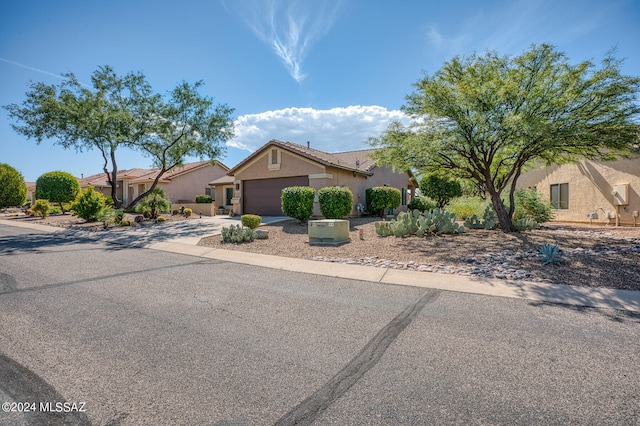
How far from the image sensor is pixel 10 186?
94.5 feet

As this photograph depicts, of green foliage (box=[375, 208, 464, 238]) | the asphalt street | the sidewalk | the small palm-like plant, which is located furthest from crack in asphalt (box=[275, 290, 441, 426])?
green foliage (box=[375, 208, 464, 238])

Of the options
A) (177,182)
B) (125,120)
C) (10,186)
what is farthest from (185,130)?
(10,186)

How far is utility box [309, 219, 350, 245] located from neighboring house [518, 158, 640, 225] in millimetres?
14064

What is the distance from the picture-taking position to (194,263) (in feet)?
27.3

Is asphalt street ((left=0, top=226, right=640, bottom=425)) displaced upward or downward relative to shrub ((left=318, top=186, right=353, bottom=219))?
downward

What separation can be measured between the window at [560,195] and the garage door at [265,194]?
15497 mm

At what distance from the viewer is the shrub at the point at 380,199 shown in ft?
63.2

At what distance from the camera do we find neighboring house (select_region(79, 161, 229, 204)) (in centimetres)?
3073

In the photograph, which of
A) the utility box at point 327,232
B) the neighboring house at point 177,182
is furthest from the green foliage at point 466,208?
the neighboring house at point 177,182

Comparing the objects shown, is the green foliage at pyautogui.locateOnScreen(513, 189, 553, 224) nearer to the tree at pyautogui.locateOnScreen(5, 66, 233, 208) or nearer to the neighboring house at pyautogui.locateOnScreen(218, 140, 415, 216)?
the neighboring house at pyautogui.locateOnScreen(218, 140, 415, 216)

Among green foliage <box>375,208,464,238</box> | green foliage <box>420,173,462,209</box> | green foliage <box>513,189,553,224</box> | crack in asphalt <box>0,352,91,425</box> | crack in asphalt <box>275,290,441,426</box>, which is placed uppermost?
green foliage <box>420,173,462,209</box>

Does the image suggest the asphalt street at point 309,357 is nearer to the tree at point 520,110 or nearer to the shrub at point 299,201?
the tree at point 520,110

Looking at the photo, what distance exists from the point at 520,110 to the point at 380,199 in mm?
10207

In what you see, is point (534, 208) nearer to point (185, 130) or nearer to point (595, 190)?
Result: point (595, 190)
